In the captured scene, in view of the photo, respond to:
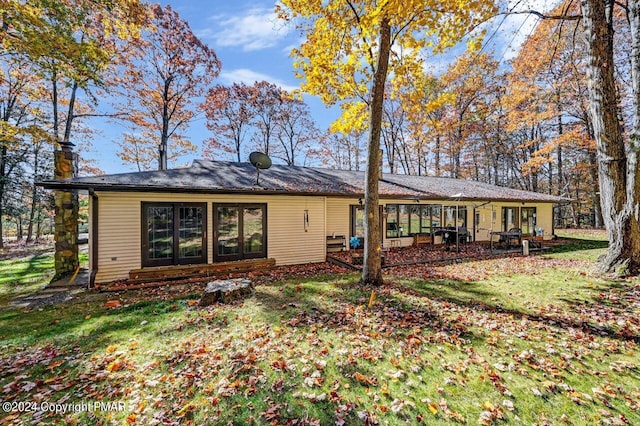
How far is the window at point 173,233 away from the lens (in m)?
8.11

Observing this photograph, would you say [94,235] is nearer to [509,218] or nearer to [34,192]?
[34,192]

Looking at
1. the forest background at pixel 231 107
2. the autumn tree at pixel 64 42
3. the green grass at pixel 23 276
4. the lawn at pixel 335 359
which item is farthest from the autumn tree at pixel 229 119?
the lawn at pixel 335 359

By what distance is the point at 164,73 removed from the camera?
16.3 m

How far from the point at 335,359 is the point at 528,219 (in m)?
17.7

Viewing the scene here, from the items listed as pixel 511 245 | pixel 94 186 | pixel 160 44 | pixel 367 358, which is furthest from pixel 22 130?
pixel 511 245

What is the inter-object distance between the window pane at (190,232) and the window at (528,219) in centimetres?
1764

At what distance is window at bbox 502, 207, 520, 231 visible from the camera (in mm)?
15500

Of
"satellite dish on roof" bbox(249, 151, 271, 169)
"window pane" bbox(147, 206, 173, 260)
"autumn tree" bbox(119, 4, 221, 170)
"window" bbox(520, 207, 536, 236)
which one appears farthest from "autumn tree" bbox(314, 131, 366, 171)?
"window pane" bbox(147, 206, 173, 260)

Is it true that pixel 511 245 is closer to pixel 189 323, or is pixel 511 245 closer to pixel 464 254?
pixel 464 254

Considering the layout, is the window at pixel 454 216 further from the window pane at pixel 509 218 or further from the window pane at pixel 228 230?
the window pane at pixel 228 230

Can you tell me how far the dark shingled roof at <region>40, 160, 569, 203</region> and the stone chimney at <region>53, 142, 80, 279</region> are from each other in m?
1.34

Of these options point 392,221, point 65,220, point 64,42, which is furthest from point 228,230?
point 392,221

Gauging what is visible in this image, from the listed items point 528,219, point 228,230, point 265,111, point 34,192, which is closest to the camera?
point 228,230

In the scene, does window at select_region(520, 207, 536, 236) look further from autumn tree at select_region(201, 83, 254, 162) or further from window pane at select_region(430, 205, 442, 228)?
autumn tree at select_region(201, 83, 254, 162)
